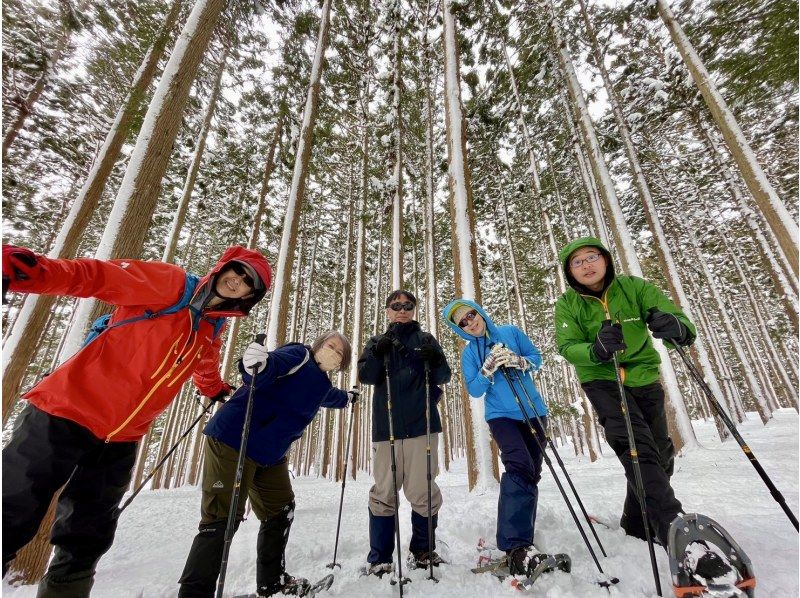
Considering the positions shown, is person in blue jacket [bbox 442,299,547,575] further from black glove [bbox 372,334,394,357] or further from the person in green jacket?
black glove [bbox 372,334,394,357]

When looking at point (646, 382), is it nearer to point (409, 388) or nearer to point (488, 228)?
point (409, 388)

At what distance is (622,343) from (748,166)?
7.00 m

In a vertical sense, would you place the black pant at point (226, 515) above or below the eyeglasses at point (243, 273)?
below

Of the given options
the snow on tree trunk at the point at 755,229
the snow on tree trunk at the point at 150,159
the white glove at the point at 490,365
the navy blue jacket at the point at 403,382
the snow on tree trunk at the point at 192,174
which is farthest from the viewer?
the snow on tree trunk at the point at 755,229

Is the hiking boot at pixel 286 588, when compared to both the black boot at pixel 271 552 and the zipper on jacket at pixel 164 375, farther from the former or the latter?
the zipper on jacket at pixel 164 375

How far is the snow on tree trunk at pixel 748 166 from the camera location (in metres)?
5.90

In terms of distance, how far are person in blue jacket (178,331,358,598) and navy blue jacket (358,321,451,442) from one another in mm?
369

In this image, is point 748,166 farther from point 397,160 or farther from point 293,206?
point 293,206

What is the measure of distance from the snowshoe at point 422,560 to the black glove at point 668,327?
249 cm

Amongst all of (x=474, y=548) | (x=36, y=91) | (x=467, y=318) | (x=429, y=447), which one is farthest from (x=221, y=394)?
(x=36, y=91)

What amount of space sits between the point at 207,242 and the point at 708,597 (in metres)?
21.5

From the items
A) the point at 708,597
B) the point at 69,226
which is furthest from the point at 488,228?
the point at 708,597

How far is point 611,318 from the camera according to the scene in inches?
111

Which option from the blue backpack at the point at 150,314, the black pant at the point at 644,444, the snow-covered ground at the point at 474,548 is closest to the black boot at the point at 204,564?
the snow-covered ground at the point at 474,548
